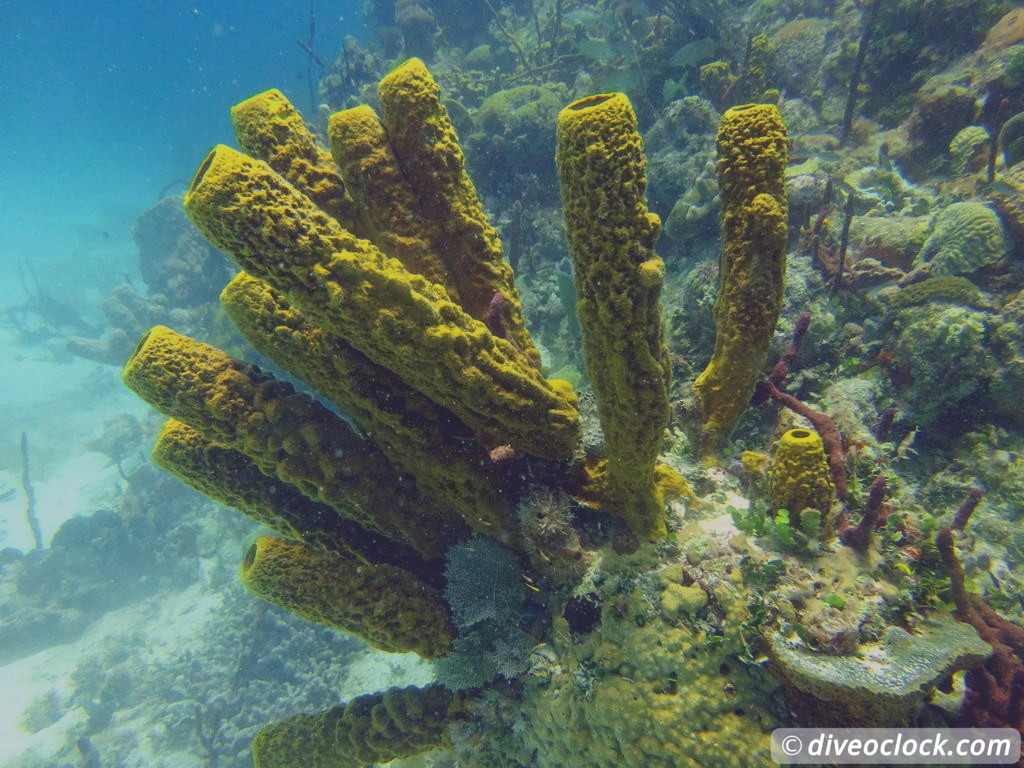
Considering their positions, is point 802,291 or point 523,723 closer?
point 523,723

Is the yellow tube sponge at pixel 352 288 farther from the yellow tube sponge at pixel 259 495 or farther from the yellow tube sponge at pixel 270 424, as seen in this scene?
the yellow tube sponge at pixel 259 495

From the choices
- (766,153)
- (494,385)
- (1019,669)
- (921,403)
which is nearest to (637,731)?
(1019,669)

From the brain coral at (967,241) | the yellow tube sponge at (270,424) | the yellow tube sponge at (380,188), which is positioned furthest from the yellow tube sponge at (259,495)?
the brain coral at (967,241)

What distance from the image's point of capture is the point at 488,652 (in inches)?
122

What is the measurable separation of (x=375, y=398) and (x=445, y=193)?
119 centimetres

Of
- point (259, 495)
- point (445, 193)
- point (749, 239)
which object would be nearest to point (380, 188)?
point (445, 193)

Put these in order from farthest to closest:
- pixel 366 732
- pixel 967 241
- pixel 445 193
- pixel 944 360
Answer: pixel 967 241 < pixel 944 360 < pixel 366 732 < pixel 445 193

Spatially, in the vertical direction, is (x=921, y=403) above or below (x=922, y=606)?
above

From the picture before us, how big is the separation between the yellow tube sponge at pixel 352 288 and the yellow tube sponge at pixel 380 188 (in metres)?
0.46

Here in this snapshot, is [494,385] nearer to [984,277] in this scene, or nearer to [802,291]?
[802,291]

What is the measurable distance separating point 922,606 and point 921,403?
1946 mm

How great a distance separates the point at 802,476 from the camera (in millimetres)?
2479

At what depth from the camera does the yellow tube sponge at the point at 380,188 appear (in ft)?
8.25

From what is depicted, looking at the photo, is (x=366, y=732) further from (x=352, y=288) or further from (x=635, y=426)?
(x=352, y=288)
